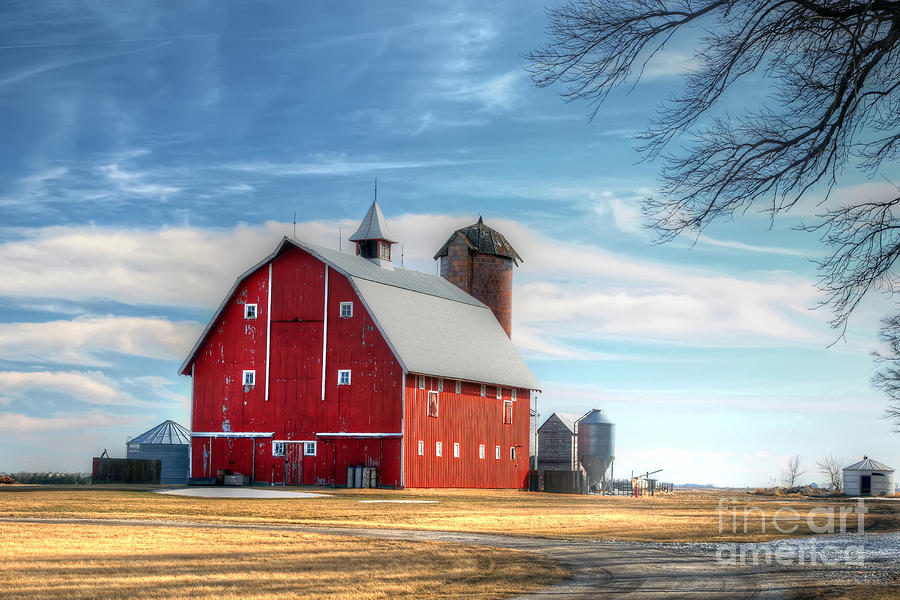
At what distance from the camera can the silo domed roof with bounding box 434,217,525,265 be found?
61.2m

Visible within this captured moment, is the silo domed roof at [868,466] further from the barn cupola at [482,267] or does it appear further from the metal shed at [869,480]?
the barn cupola at [482,267]

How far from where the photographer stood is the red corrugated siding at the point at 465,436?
44969mm

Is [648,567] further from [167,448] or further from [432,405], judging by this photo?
[167,448]

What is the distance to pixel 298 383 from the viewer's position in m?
46.1

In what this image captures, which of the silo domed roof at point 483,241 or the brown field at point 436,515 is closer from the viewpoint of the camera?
the brown field at point 436,515

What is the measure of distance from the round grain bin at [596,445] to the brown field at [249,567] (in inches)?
1915

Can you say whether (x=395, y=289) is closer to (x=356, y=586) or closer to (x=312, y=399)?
(x=312, y=399)

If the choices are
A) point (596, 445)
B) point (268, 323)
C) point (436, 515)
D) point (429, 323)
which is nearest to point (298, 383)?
point (268, 323)

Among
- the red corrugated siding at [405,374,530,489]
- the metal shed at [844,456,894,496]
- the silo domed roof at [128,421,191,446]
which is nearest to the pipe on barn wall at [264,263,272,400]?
the red corrugated siding at [405,374,530,489]

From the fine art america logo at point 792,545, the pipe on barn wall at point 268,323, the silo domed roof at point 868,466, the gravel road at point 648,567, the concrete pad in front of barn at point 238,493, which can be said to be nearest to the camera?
the gravel road at point 648,567

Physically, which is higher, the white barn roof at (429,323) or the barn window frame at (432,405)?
the white barn roof at (429,323)

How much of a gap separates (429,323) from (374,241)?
24.3ft

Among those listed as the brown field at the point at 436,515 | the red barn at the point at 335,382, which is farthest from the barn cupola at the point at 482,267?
the brown field at the point at 436,515

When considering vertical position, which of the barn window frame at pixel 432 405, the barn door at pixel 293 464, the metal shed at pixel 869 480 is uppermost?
the barn window frame at pixel 432 405
